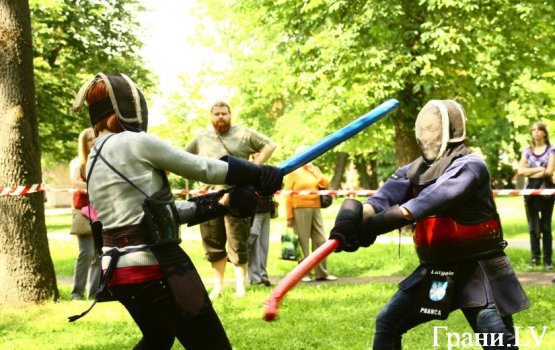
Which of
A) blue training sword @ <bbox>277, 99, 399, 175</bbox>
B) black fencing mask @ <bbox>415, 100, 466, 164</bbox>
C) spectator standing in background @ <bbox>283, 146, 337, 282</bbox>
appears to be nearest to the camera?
blue training sword @ <bbox>277, 99, 399, 175</bbox>

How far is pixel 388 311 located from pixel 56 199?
68.4 m

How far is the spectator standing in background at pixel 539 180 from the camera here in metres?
10.8

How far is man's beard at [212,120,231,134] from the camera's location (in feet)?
27.3

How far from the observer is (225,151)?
326 inches

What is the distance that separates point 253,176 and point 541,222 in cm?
840

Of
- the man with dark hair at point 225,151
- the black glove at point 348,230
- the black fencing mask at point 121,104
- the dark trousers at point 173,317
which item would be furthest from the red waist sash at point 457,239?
the man with dark hair at point 225,151

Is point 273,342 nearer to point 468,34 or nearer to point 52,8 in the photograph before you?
point 468,34

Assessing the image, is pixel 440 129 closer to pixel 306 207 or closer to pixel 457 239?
pixel 457 239

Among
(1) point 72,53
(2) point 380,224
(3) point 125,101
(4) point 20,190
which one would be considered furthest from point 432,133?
(1) point 72,53

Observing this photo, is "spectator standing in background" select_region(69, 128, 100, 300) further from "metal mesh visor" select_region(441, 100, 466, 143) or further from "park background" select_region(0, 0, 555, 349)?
"metal mesh visor" select_region(441, 100, 466, 143)

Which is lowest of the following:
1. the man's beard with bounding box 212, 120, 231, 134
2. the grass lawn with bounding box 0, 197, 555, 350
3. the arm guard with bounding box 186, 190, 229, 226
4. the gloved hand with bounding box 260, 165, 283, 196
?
the grass lawn with bounding box 0, 197, 555, 350

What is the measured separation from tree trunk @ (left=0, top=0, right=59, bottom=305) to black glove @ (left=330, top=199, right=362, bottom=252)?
548 centimetres

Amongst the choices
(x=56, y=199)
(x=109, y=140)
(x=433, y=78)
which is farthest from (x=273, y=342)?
(x=56, y=199)

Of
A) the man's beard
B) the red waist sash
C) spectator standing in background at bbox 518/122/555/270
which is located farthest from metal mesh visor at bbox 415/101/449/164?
spectator standing in background at bbox 518/122/555/270
